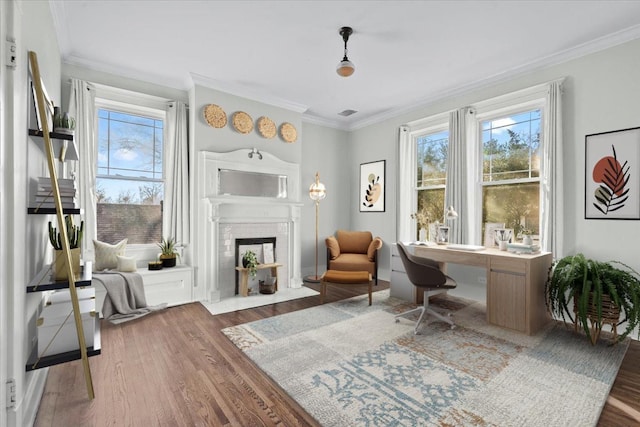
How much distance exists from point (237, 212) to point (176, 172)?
3.10 ft

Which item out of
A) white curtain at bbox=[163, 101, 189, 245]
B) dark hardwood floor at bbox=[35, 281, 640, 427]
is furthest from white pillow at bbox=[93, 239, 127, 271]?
dark hardwood floor at bbox=[35, 281, 640, 427]

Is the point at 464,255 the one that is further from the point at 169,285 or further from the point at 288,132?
the point at 169,285

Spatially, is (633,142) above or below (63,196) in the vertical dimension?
above

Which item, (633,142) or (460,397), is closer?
(460,397)

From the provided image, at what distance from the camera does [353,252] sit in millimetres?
5152

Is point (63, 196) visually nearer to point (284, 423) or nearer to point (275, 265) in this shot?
point (284, 423)

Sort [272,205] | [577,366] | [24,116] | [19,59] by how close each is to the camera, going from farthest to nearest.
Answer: [272,205] → [577,366] → [24,116] → [19,59]

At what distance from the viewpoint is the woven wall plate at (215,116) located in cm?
402

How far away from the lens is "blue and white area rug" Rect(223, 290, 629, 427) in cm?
179

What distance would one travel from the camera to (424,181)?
4855mm

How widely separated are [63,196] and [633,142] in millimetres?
4690

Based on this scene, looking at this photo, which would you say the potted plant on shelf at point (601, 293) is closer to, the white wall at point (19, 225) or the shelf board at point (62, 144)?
the white wall at point (19, 225)

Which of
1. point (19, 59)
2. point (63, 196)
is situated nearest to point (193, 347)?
point (63, 196)

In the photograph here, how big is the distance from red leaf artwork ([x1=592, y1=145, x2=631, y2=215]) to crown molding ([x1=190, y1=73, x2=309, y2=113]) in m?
3.81
